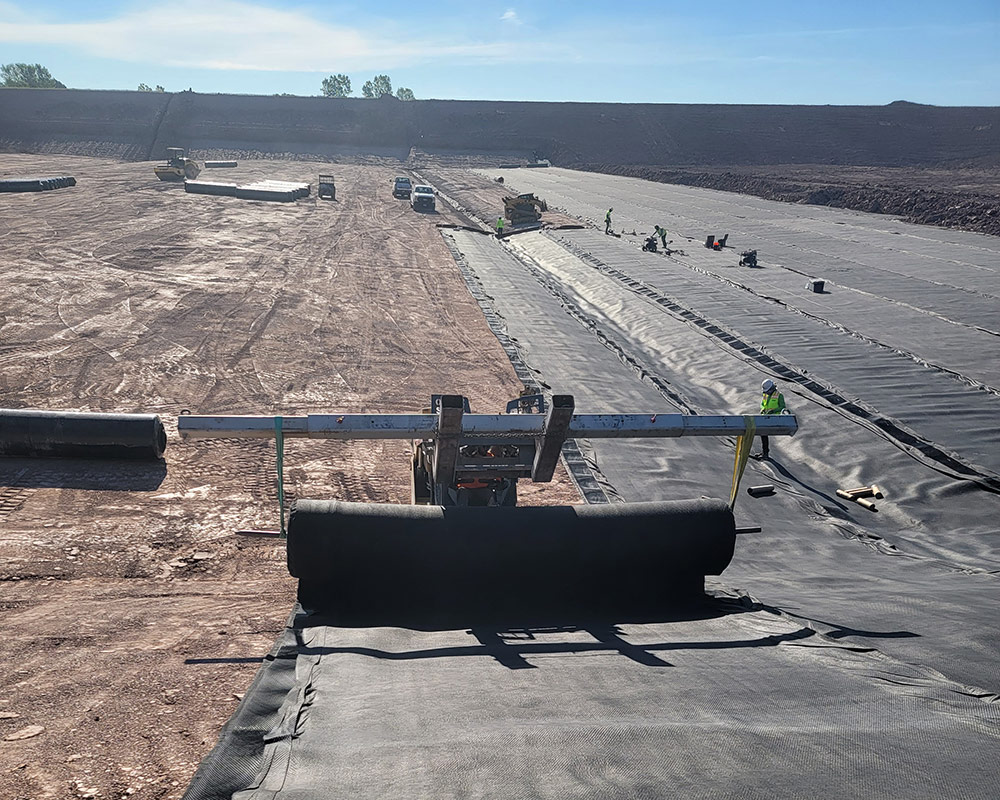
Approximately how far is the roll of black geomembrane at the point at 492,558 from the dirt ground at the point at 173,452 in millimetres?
1252

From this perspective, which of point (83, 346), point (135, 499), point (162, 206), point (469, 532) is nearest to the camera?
point (469, 532)

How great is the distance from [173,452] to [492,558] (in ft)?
28.4

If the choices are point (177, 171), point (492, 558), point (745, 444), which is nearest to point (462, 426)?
point (492, 558)

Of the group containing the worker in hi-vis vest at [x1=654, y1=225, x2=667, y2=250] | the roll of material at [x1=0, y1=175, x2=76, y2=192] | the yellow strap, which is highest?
the worker in hi-vis vest at [x1=654, y1=225, x2=667, y2=250]

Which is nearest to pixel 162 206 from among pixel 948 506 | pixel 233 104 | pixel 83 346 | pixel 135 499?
pixel 83 346

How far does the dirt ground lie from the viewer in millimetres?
5883

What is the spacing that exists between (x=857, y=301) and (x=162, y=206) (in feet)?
120

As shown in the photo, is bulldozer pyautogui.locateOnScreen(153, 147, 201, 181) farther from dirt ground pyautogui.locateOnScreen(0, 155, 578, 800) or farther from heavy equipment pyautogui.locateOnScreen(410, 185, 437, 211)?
heavy equipment pyautogui.locateOnScreen(410, 185, 437, 211)

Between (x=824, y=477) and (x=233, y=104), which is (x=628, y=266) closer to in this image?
(x=824, y=477)

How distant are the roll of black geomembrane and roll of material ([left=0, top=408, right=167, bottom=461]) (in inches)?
280

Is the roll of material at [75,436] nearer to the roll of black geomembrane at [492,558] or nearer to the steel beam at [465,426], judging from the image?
the steel beam at [465,426]

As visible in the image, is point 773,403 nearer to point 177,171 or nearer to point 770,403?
point 770,403

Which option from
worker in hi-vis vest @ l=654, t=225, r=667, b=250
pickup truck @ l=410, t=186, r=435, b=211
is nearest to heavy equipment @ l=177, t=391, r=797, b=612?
worker in hi-vis vest @ l=654, t=225, r=667, b=250

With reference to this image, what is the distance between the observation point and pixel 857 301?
22797 millimetres
